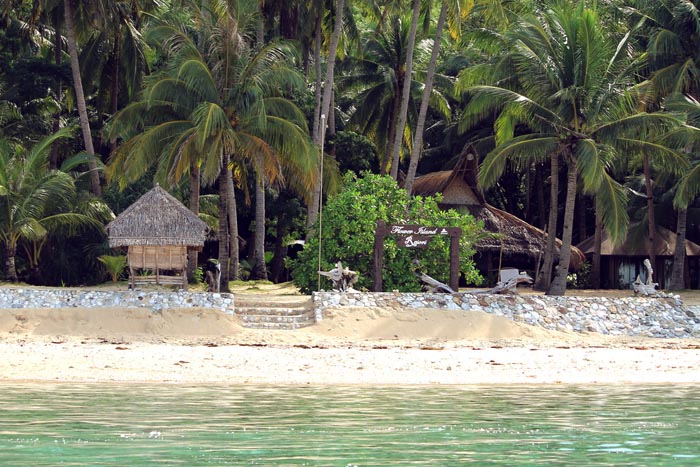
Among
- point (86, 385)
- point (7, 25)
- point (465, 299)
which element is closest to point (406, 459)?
point (86, 385)

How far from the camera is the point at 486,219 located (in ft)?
109

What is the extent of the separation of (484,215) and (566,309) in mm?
9865

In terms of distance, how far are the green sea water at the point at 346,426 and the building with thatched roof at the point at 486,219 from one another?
1665cm

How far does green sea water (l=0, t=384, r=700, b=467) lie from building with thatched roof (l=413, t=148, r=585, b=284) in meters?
16.7

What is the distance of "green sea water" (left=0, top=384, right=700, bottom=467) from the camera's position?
1081cm

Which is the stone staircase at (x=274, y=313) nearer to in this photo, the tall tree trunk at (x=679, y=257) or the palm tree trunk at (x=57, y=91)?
the tall tree trunk at (x=679, y=257)

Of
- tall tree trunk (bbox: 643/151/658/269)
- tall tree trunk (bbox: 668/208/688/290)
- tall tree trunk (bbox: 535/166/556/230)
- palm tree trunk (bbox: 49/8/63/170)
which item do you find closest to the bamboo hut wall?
palm tree trunk (bbox: 49/8/63/170)

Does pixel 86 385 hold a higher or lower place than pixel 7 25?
lower

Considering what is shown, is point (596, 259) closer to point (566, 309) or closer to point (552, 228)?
point (552, 228)

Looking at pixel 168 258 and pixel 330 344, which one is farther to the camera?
pixel 168 258

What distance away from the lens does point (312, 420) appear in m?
12.9

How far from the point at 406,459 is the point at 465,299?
12602mm

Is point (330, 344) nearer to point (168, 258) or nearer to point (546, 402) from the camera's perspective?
point (168, 258)

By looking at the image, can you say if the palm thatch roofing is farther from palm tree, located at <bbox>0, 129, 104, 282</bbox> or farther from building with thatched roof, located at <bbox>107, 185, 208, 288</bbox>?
building with thatched roof, located at <bbox>107, 185, 208, 288</bbox>
